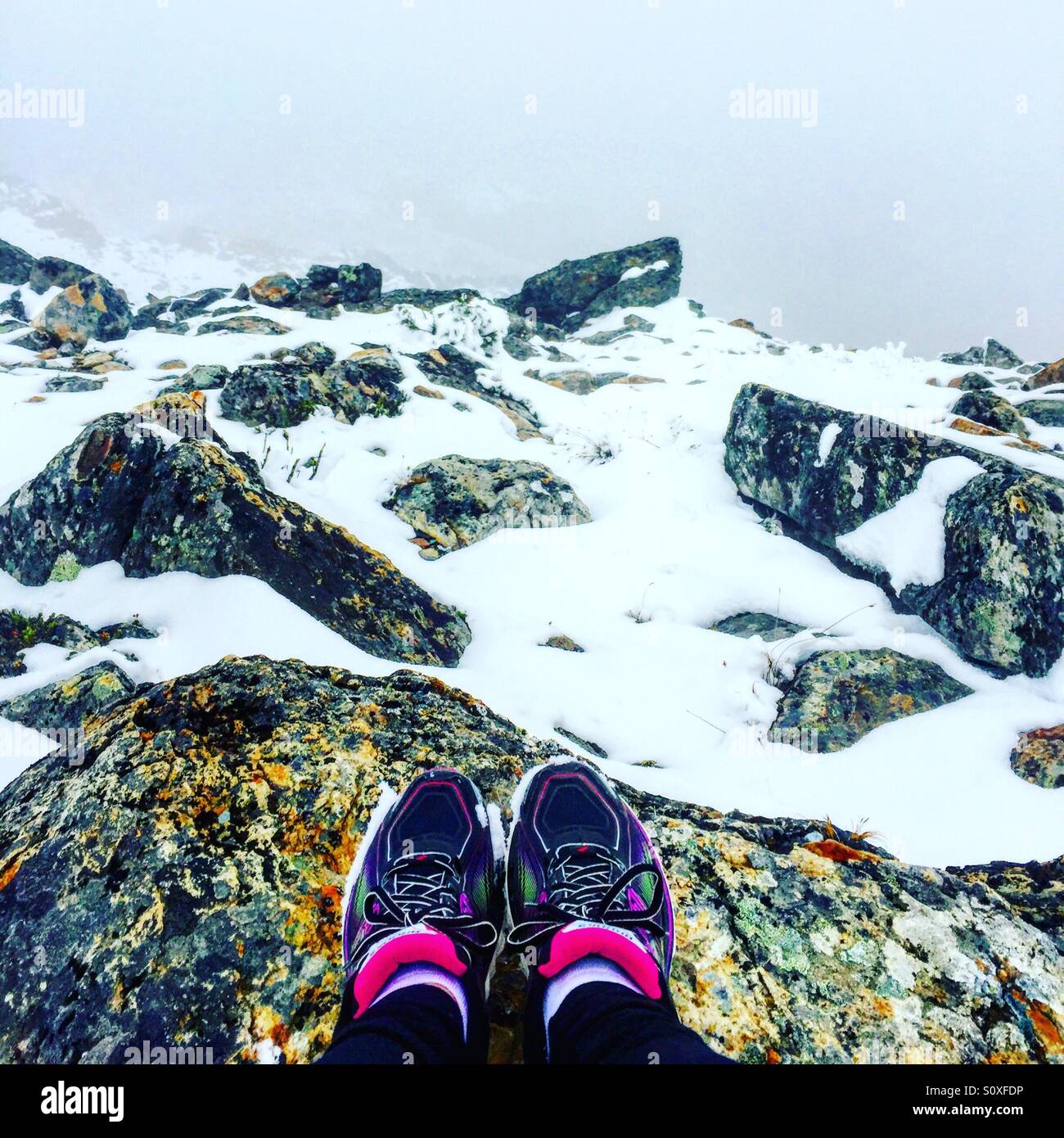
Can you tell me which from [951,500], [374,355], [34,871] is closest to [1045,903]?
[34,871]

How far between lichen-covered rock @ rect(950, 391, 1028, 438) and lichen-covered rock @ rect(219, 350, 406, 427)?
28.8 feet

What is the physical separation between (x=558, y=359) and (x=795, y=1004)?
15876 mm

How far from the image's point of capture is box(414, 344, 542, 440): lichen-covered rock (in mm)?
A: 10297

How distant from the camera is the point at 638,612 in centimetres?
482

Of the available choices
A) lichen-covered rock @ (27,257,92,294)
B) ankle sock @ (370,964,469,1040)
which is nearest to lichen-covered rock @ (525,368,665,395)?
→ ankle sock @ (370,964,469,1040)

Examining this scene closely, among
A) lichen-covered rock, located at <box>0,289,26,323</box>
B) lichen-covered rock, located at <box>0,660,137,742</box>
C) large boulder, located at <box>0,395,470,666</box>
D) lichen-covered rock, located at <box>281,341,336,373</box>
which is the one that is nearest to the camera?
lichen-covered rock, located at <box>0,660,137,742</box>

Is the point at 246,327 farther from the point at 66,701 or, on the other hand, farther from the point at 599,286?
the point at 599,286

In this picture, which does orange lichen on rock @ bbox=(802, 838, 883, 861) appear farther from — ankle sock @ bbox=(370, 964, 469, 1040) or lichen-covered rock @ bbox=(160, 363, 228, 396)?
lichen-covered rock @ bbox=(160, 363, 228, 396)

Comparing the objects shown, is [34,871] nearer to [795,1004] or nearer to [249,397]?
[795,1004]

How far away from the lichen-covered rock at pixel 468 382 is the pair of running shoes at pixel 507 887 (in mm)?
8203

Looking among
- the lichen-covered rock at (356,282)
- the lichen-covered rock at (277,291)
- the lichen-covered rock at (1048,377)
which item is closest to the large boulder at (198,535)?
the lichen-covered rock at (277,291)

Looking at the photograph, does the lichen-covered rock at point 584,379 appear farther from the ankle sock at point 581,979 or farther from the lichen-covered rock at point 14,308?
the lichen-covered rock at point 14,308
